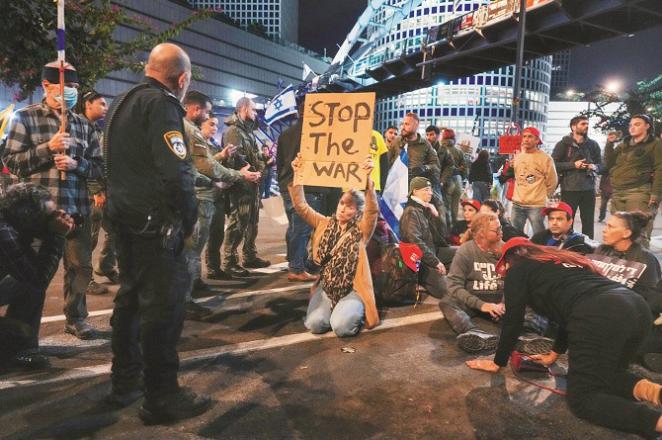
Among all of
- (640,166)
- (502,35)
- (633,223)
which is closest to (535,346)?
(633,223)

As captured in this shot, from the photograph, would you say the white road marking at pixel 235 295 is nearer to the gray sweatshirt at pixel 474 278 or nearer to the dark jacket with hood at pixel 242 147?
the dark jacket with hood at pixel 242 147

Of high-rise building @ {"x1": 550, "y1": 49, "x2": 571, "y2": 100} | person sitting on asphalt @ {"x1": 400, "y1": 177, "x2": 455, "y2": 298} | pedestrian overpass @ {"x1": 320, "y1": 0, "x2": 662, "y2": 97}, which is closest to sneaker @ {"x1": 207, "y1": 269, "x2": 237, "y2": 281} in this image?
person sitting on asphalt @ {"x1": 400, "y1": 177, "x2": 455, "y2": 298}

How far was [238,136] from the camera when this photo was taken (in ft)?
19.9

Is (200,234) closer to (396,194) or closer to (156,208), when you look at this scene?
(156,208)

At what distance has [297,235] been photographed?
5812mm

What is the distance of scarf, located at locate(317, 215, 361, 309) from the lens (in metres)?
4.18

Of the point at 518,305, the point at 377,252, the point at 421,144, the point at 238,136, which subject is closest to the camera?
the point at 518,305

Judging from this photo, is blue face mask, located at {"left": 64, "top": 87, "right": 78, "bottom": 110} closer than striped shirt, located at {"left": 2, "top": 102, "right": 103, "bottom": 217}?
No

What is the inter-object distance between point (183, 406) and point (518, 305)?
6.67 feet

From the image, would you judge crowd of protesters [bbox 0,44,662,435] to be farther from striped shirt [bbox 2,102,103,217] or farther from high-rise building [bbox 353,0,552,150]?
high-rise building [bbox 353,0,552,150]

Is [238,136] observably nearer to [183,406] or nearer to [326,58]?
[183,406]

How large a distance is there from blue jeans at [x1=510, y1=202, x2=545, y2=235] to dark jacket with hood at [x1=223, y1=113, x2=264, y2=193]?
346cm

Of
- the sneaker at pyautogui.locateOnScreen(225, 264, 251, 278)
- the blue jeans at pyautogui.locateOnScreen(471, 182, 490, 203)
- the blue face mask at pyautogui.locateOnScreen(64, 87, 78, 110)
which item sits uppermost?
the blue face mask at pyautogui.locateOnScreen(64, 87, 78, 110)

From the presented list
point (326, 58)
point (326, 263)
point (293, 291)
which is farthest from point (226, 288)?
point (326, 58)
